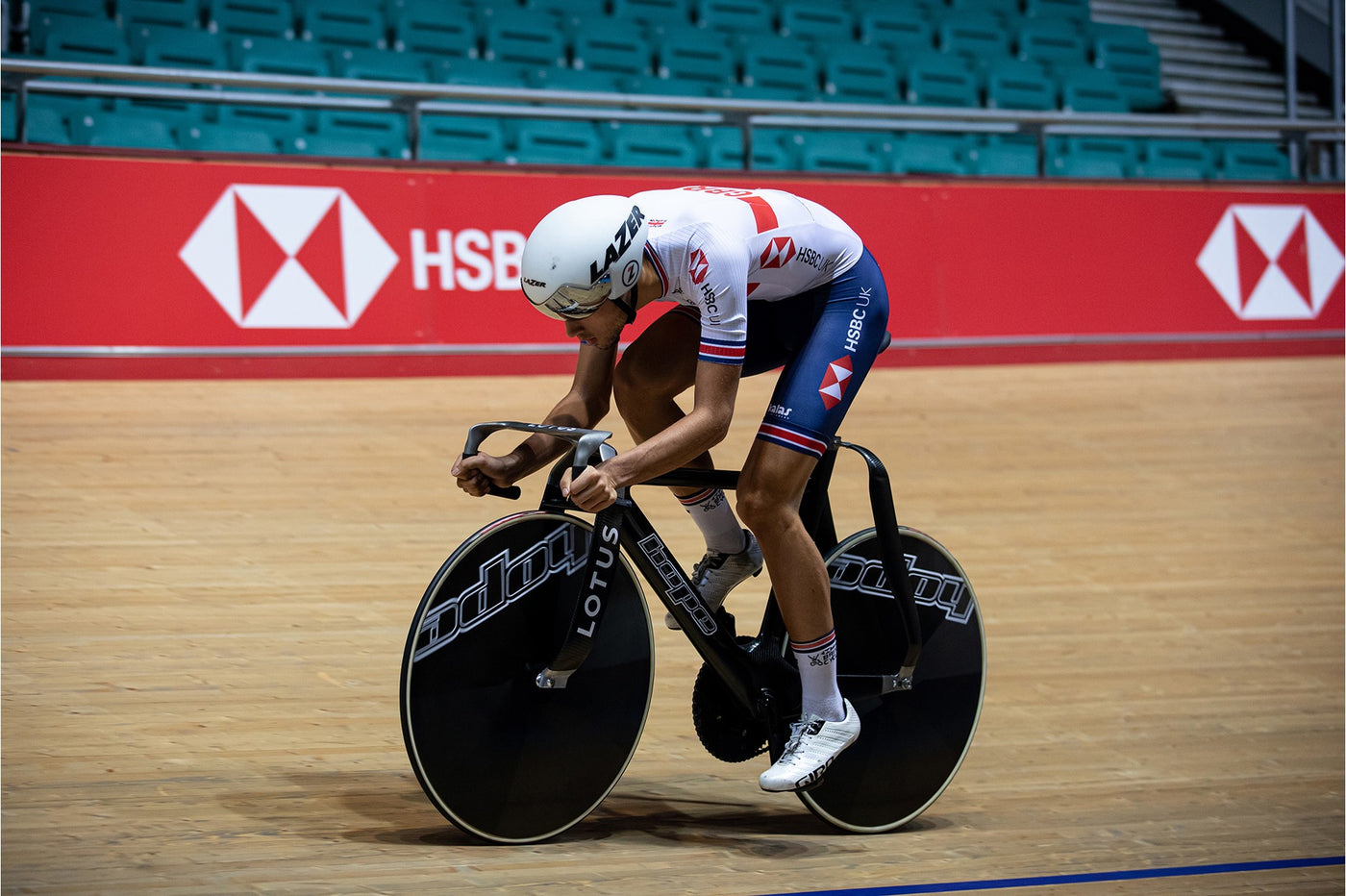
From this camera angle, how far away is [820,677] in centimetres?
266

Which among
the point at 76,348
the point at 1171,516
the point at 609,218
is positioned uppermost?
the point at 609,218

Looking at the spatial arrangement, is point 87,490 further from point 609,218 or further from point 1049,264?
point 1049,264

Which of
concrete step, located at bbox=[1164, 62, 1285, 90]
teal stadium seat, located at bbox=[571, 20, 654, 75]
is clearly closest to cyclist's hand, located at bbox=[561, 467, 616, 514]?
teal stadium seat, located at bbox=[571, 20, 654, 75]

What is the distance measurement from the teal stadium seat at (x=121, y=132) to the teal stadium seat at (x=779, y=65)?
447 cm

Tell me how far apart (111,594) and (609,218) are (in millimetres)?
2417

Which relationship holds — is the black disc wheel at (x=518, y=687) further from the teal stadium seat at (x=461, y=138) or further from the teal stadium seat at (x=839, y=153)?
the teal stadium seat at (x=839, y=153)

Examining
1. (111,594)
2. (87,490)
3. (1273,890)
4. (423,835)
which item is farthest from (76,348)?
(1273,890)

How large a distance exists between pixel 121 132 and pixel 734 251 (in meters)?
5.67

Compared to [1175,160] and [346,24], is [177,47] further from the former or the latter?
[1175,160]

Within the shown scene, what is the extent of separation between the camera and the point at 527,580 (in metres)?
2.50

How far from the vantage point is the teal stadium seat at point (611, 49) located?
9.69 meters

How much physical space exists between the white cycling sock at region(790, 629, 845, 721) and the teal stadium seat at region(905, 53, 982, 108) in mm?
8651

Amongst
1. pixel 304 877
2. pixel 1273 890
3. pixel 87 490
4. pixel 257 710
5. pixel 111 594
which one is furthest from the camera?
pixel 87 490

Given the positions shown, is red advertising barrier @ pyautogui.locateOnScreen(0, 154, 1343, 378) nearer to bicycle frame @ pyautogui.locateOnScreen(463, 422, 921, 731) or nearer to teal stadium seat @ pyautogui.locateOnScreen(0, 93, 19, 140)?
teal stadium seat @ pyautogui.locateOnScreen(0, 93, 19, 140)
